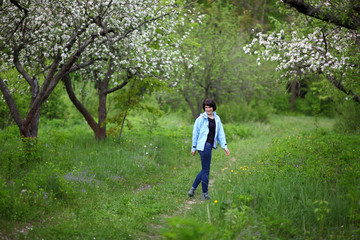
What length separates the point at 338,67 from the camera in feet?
30.7

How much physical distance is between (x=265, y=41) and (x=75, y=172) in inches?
266

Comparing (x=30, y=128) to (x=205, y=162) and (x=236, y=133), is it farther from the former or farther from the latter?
(x=236, y=133)

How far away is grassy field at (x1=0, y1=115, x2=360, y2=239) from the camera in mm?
4551

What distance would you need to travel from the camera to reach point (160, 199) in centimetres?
698

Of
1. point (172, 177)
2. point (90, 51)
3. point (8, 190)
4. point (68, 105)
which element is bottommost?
point (172, 177)

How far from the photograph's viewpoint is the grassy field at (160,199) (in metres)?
4.55

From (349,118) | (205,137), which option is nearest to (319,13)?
(205,137)

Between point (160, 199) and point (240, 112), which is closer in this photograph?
point (160, 199)

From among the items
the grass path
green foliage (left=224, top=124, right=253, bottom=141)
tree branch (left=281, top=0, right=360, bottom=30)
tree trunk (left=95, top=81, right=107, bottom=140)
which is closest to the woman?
the grass path

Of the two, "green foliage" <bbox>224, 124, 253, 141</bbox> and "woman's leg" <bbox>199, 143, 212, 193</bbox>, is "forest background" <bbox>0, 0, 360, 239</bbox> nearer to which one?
"green foliage" <bbox>224, 124, 253, 141</bbox>

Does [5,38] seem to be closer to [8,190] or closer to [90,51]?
[90,51]

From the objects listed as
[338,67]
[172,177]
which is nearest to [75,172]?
[172,177]

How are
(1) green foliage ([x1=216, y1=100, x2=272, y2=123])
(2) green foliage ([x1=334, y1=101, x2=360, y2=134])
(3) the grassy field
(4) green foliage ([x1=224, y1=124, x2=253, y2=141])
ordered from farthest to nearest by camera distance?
1. (1) green foliage ([x1=216, y1=100, x2=272, y2=123])
2. (4) green foliage ([x1=224, y1=124, x2=253, y2=141])
3. (2) green foliage ([x1=334, y1=101, x2=360, y2=134])
4. (3) the grassy field

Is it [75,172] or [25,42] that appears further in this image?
[25,42]
